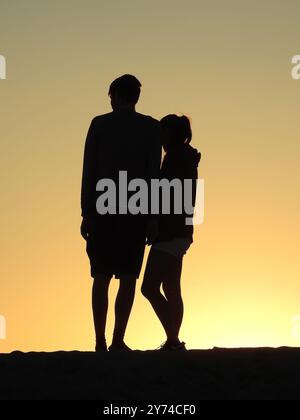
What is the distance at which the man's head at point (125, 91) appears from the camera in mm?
9812

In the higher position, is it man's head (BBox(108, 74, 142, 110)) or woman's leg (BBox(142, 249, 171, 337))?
man's head (BBox(108, 74, 142, 110))

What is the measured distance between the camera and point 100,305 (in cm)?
959

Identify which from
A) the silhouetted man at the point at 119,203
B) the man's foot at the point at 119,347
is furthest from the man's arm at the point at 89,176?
the man's foot at the point at 119,347

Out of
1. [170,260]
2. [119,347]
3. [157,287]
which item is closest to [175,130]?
[170,260]

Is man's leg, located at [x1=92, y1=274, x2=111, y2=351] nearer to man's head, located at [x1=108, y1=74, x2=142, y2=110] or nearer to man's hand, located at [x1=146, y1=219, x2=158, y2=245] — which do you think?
man's hand, located at [x1=146, y1=219, x2=158, y2=245]

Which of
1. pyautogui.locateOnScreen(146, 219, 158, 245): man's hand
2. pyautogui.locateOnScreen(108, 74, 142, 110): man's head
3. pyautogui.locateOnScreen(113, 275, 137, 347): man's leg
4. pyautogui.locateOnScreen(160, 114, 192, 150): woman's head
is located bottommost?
A: pyautogui.locateOnScreen(113, 275, 137, 347): man's leg

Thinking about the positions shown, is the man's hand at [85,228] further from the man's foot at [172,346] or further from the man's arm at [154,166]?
the man's foot at [172,346]

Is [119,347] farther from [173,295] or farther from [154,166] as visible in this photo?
[154,166]

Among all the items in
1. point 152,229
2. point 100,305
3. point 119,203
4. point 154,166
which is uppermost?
point 154,166

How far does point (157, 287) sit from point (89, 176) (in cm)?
118

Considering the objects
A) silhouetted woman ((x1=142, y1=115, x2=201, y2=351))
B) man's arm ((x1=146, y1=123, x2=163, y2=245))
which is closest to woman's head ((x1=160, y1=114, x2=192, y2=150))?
silhouetted woman ((x1=142, y1=115, x2=201, y2=351))

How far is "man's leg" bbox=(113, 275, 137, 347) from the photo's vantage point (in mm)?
9578
